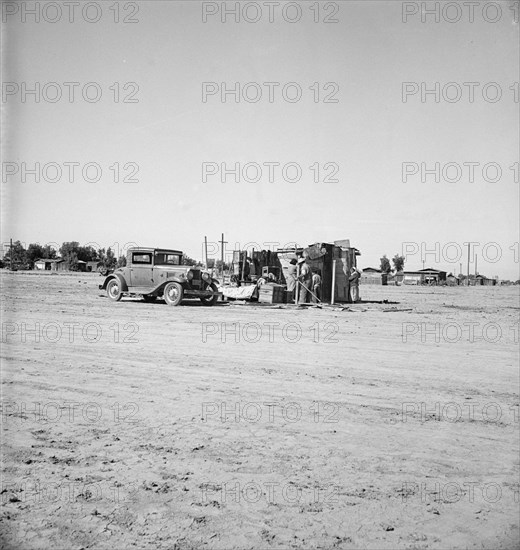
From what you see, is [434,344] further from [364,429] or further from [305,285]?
[305,285]

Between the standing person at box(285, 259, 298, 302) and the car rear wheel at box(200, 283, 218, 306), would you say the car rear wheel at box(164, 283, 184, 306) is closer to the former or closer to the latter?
the car rear wheel at box(200, 283, 218, 306)

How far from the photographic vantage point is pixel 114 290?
16.7m

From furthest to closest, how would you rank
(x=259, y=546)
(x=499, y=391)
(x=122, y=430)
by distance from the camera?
(x=499, y=391) → (x=122, y=430) → (x=259, y=546)

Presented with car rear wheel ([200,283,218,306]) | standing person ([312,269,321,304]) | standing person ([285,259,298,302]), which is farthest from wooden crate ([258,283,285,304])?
car rear wheel ([200,283,218,306])

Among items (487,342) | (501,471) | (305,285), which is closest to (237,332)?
(487,342)

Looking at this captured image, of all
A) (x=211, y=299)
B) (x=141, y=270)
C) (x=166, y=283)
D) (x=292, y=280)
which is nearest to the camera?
(x=166, y=283)

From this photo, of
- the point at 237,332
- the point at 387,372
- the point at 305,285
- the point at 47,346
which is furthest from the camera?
the point at 305,285

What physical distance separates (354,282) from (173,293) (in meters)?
7.96

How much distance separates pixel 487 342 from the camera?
8859mm

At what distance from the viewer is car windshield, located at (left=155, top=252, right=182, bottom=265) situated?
1631 centimetres

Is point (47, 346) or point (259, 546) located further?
point (47, 346)

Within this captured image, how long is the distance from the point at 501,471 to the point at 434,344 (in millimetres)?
5188

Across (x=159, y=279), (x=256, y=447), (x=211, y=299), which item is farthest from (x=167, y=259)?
(x=256, y=447)

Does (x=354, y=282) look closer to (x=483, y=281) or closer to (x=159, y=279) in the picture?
(x=159, y=279)
